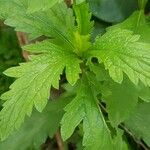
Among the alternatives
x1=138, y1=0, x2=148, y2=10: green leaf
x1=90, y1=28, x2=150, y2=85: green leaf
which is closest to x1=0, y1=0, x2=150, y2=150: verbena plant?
x1=90, y1=28, x2=150, y2=85: green leaf

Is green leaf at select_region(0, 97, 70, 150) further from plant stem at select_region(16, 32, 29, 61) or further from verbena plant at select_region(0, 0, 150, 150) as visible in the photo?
plant stem at select_region(16, 32, 29, 61)

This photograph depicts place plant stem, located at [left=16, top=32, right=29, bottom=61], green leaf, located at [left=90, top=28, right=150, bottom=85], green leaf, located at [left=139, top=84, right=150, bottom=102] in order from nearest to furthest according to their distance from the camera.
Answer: green leaf, located at [left=90, top=28, right=150, bottom=85] → green leaf, located at [left=139, top=84, right=150, bottom=102] → plant stem, located at [left=16, top=32, right=29, bottom=61]

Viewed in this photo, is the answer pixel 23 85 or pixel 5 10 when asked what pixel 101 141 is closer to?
pixel 23 85

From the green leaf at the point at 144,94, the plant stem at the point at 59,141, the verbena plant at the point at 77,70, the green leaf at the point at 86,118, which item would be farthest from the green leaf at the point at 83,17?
the plant stem at the point at 59,141

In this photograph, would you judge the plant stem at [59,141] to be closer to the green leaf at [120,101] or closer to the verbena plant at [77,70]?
the verbena plant at [77,70]

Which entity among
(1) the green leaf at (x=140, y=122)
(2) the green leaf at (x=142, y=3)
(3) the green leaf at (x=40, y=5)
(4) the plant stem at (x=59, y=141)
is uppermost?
(3) the green leaf at (x=40, y=5)

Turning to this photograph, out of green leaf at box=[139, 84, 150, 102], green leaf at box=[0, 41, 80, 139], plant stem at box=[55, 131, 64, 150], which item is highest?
green leaf at box=[0, 41, 80, 139]
